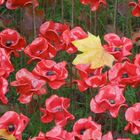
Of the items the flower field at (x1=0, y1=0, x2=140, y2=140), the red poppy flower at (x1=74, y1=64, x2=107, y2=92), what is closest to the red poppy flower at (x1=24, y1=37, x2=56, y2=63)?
the flower field at (x1=0, y1=0, x2=140, y2=140)

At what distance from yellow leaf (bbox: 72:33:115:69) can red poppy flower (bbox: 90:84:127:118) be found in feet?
0.24

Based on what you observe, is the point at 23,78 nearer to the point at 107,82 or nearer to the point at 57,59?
the point at 107,82

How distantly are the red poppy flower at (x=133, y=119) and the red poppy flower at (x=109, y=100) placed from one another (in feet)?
0.10

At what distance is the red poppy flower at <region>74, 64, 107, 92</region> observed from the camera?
160 cm

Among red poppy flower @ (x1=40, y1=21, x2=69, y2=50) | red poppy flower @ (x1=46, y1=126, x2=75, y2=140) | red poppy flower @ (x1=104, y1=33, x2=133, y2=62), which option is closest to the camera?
red poppy flower @ (x1=46, y1=126, x2=75, y2=140)

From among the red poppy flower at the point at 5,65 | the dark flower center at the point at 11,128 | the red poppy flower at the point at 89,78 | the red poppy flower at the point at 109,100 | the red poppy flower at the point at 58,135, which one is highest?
the red poppy flower at the point at 5,65

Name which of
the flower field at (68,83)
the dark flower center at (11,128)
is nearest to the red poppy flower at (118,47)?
the flower field at (68,83)

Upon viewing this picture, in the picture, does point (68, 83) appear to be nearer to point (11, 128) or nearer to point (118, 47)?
point (118, 47)

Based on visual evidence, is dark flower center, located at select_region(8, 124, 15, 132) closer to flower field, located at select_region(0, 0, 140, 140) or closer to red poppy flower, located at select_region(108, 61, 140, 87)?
flower field, located at select_region(0, 0, 140, 140)

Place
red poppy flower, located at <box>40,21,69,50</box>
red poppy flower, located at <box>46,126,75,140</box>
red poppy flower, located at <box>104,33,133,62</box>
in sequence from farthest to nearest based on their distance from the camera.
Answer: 1. red poppy flower, located at <box>40,21,69,50</box>
2. red poppy flower, located at <box>104,33,133,62</box>
3. red poppy flower, located at <box>46,126,75,140</box>

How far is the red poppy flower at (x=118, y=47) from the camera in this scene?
1689 millimetres

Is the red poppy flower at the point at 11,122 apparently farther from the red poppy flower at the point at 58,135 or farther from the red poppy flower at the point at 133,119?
the red poppy flower at the point at 133,119

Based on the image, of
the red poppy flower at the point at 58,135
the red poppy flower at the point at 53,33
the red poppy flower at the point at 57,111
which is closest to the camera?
the red poppy flower at the point at 58,135

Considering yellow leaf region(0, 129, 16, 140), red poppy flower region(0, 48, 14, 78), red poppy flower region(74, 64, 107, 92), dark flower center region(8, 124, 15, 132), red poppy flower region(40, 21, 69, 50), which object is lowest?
yellow leaf region(0, 129, 16, 140)
